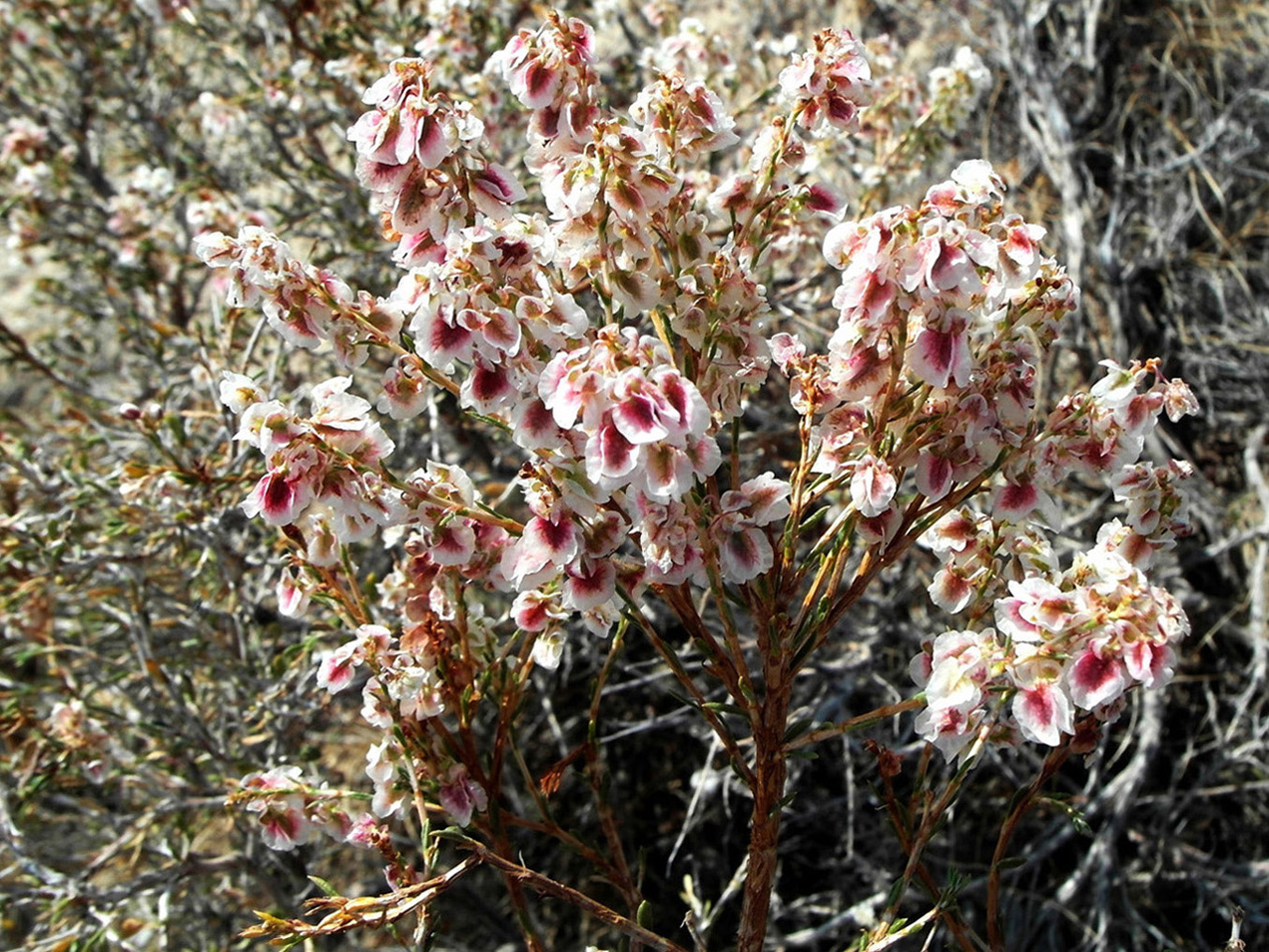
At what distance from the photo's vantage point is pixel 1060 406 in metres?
1.35

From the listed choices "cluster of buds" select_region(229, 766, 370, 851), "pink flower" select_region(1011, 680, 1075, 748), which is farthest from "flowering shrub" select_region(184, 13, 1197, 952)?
"cluster of buds" select_region(229, 766, 370, 851)

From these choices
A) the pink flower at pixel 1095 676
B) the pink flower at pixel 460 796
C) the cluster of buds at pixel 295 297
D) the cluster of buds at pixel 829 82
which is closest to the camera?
the pink flower at pixel 1095 676

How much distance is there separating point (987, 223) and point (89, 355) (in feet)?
12.9

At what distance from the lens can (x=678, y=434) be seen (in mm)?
1079

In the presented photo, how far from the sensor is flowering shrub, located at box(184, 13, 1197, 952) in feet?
3.81

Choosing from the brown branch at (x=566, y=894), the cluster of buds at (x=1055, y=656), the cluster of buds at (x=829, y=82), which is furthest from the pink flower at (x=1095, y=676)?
the cluster of buds at (x=829, y=82)

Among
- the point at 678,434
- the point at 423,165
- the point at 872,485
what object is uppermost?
the point at 423,165

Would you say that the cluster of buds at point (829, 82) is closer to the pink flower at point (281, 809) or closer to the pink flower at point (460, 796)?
the pink flower at point (460, 796)

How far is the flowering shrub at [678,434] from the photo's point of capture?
3.81ft

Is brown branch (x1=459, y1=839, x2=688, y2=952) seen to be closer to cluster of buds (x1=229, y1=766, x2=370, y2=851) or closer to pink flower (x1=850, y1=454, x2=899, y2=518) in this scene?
cluster of buds (x1=229, y1=766, x2=370, y2=851)

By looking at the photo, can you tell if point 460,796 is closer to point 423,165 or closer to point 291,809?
point 291,809

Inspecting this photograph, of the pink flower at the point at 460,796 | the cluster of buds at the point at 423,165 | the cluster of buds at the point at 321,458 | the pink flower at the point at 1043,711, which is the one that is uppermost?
the cluster of buds at the point at 423,165

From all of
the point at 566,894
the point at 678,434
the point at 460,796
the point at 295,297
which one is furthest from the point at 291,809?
the point at 678,434

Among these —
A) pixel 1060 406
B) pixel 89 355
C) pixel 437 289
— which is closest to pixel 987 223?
pixel 1060 406
